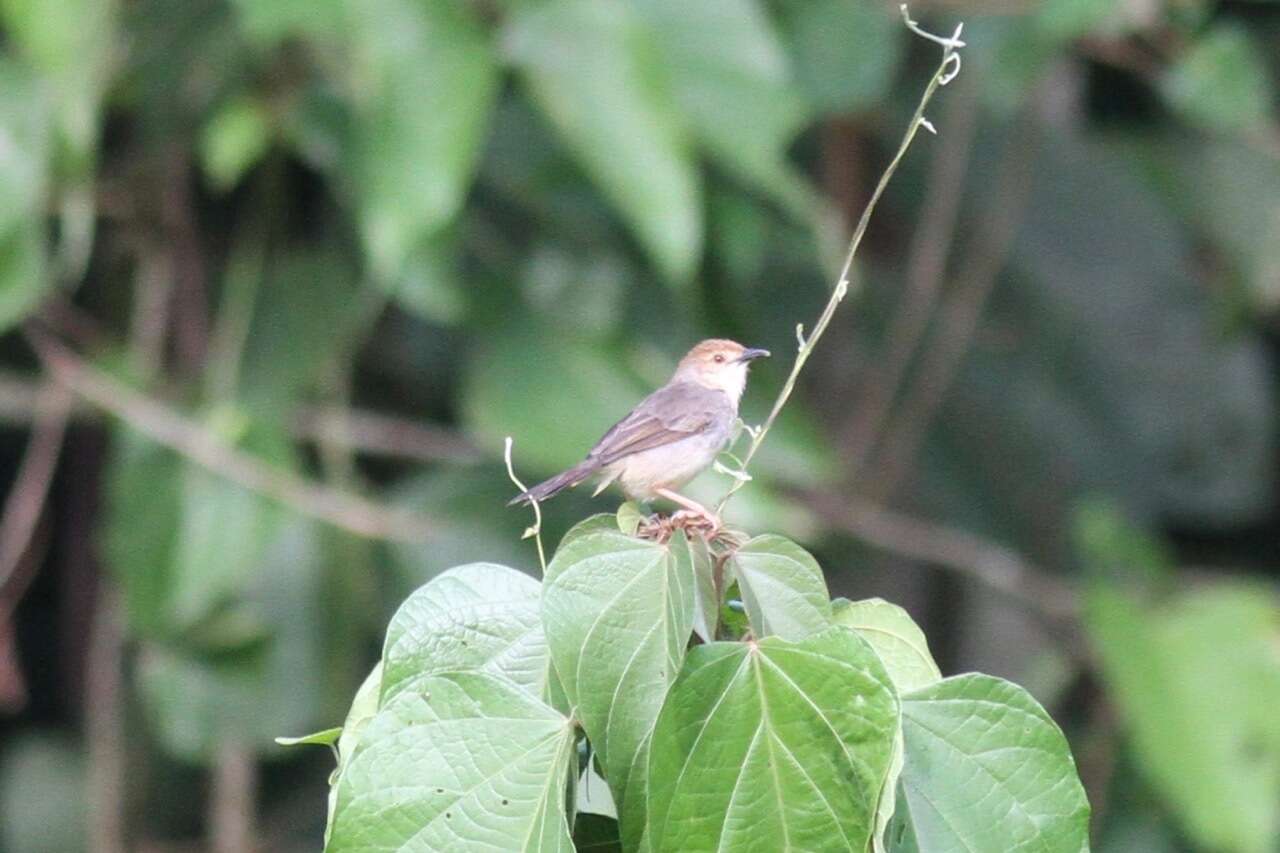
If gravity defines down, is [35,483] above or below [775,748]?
below

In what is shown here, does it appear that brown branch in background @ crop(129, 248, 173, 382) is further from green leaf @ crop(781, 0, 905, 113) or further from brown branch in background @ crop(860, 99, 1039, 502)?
brown branch in background @ crop(860, 99, 1039, 502)

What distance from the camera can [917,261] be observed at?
6.69m

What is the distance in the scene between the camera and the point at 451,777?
1650mm

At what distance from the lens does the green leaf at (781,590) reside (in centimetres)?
171

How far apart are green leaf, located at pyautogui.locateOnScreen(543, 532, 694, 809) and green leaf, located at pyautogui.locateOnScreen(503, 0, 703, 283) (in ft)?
9.02

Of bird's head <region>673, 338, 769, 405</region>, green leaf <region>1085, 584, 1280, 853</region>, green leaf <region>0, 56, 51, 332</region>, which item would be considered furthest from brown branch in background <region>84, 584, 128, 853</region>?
green leaf <region>1085, 584, 1280, 853</region>

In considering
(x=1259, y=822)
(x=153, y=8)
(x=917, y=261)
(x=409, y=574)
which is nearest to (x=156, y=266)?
(x=153, y=8)

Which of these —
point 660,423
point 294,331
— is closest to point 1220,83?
point 294,331

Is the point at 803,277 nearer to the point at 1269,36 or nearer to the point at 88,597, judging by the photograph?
the point at 1269,36

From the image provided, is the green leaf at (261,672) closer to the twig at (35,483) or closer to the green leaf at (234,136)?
the twig at (35,483)

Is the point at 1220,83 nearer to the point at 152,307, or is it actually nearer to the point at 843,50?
the point at 843,50

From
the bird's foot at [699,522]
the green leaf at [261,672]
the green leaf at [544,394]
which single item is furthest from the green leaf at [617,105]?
the bird's foot at [699,522]

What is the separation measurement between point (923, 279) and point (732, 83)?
1.82 m

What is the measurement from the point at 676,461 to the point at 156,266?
290 centimetres
